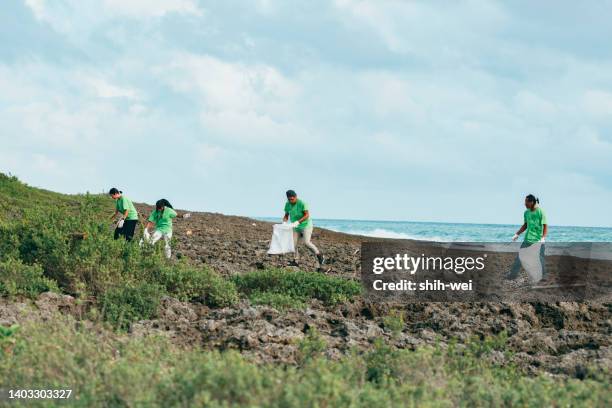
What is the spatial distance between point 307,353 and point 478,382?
5.90 feet

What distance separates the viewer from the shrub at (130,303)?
965 cm

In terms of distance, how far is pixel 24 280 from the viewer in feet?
35.8

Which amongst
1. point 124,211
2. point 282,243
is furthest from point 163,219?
point 282,243

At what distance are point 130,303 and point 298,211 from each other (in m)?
7.22

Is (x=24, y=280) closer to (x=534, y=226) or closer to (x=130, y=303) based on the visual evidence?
(x=130, y=303)

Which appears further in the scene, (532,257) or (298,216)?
(298,216)

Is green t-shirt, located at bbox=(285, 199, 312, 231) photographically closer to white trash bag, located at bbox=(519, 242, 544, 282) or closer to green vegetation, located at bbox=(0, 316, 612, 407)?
white trash bag, located at bbox=(519, 242, 544, 282)

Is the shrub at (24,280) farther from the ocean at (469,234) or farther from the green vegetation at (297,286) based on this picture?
the ocean at (469,234)

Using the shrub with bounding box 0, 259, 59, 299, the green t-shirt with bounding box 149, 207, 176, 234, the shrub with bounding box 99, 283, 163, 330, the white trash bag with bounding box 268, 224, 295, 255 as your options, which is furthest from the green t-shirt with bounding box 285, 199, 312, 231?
the shrub with bounding box 0, 259, 59, 299

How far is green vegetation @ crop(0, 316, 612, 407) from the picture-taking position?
5.23m

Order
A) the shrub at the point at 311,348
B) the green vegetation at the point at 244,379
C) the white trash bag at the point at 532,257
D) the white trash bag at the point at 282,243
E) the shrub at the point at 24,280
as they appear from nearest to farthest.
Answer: the green vegetation at the point at 244,379 < the shrub at the point at 311,348 < the shrub at the point at 24,280 < the white trash bag at the point at 532,257 < the white trash bag at the point at 282,243

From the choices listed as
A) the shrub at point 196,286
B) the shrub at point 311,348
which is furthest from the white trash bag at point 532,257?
the shrub at point 311,348

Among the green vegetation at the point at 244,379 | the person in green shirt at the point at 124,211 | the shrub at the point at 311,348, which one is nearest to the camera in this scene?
the green vegetation at the point at 244,379

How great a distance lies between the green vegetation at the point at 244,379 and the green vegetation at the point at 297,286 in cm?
448
